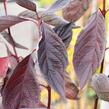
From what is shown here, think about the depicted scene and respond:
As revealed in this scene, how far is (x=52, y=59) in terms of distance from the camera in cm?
47

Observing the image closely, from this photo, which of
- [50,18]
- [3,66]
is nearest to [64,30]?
[50,18]

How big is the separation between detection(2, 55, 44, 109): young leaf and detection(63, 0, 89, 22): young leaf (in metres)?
0.19

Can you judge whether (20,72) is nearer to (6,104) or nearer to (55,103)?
(6,104)

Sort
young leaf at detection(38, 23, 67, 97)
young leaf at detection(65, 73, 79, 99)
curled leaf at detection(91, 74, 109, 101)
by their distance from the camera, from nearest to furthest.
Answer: young leaf at detection(38, 23, 67, 97), curled leaf at detection(91, 74, 109, 101), young leaf at detection(65, 73, 79, 99)

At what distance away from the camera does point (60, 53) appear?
48cm

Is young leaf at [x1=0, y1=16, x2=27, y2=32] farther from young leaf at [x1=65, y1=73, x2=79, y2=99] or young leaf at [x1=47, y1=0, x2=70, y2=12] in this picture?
young leaf at [x1=65, y1=73, x2=79, y2=99]

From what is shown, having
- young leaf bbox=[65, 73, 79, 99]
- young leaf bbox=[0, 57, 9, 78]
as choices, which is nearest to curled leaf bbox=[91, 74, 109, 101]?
young leaf bbox=[65, 73, 79, 99]

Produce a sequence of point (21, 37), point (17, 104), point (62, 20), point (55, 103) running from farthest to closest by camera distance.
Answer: point (55, 103) < point (21, 37) < point (62, 20) < point (17, 104)

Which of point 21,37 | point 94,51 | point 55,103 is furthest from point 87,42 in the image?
point 55,103

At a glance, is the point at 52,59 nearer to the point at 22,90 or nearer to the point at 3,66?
the point at 22,90

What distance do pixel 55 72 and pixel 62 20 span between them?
0.58 ft

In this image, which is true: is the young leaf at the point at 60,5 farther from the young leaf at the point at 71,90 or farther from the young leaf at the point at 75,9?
the young leaf at the point at 71,90

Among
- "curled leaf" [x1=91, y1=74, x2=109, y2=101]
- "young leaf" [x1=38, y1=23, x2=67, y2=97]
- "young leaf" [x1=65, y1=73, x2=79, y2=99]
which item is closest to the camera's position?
"young leaf" [x1=38, y1=23, x2=67, y2=97]

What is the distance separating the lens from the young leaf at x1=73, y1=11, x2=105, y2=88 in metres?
0.47
